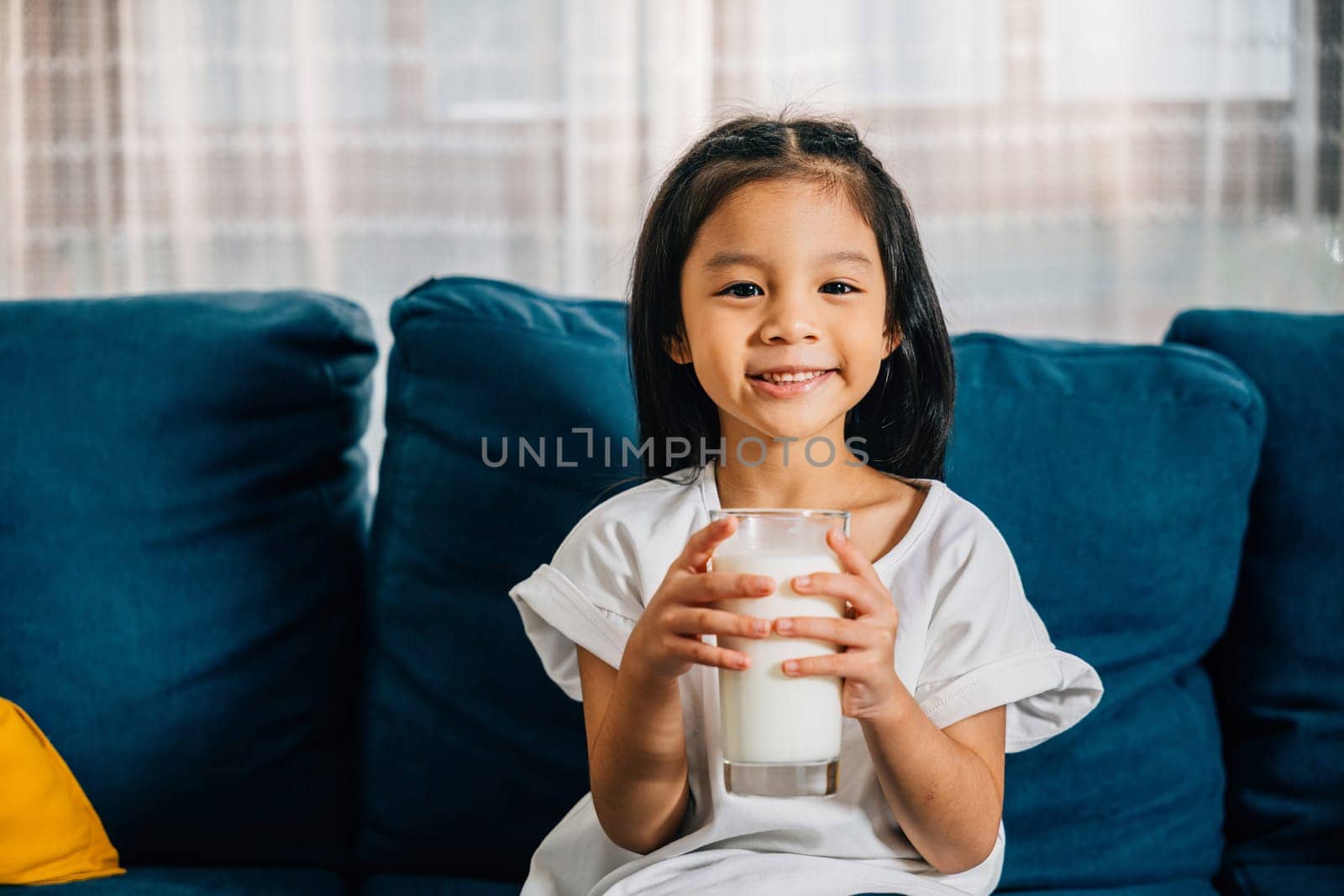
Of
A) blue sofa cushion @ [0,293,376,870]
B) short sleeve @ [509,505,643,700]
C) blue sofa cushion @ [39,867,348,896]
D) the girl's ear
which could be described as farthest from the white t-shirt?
blue sofa cushion @ [0,293,376,870]

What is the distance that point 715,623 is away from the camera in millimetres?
866

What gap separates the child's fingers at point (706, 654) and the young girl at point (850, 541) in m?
0.02

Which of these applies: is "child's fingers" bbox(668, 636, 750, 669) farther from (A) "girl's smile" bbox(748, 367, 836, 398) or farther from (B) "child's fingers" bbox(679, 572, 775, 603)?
(A) "girl's smile" bbox(748, 367, 836, 398)

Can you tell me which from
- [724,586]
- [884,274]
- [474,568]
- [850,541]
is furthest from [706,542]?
[474,568]

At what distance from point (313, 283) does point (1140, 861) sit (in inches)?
66.7

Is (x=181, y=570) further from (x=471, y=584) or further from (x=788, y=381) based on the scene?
(x=788, y=381)

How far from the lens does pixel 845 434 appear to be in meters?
1.28

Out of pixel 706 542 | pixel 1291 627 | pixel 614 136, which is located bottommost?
pixel 1291 627

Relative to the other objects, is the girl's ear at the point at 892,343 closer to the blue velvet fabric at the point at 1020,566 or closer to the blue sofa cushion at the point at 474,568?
the blue velvet fabric at the point at 1020,566

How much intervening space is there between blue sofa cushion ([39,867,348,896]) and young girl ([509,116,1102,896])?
1.10ft

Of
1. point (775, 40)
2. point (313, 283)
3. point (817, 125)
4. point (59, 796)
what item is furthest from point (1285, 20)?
point (59, 796)

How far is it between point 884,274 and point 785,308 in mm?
141

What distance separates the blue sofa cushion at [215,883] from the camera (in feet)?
4.18

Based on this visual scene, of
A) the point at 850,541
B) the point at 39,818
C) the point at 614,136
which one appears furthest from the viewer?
the point at 614,136
